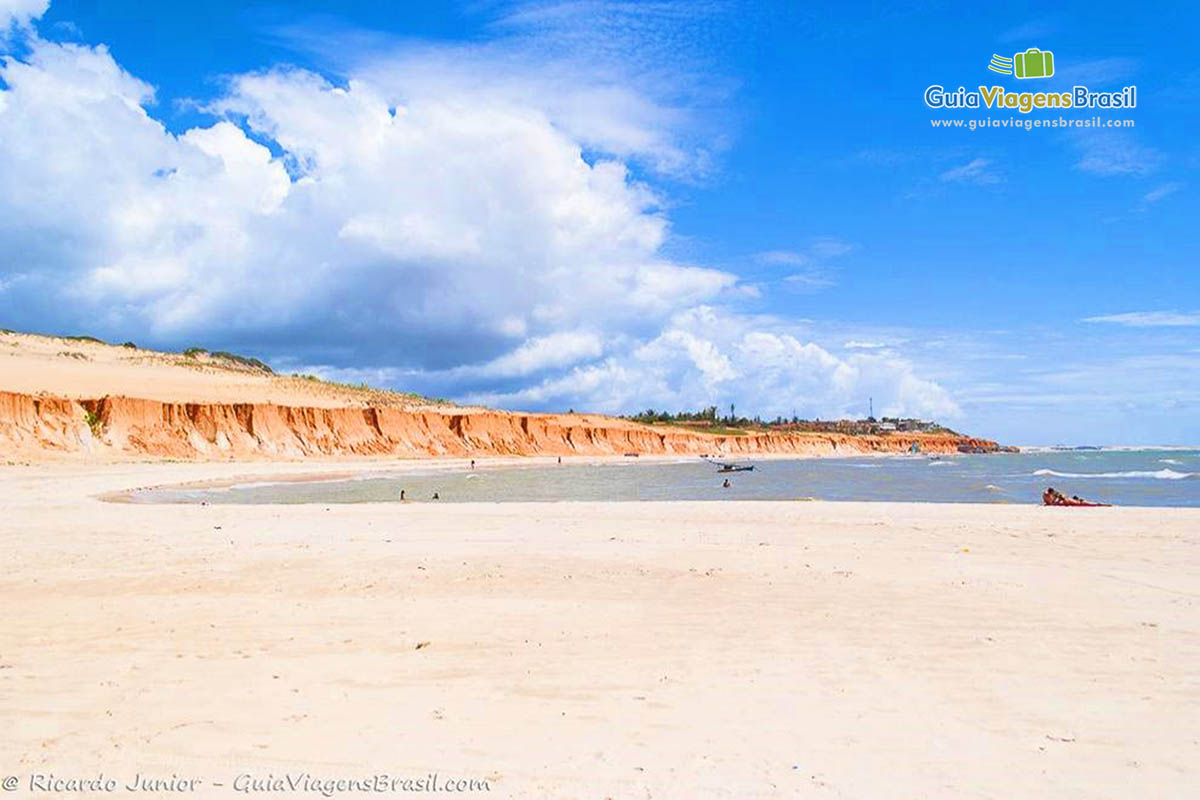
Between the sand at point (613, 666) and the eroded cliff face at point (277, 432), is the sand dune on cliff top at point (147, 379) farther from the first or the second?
the sand at point (613, 666)

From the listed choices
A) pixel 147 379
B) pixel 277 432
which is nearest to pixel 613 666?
pixel 277 432

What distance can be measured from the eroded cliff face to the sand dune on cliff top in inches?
118

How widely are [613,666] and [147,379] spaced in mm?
63888

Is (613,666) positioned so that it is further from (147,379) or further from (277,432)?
(147,379)

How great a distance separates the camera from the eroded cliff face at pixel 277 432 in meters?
37.0

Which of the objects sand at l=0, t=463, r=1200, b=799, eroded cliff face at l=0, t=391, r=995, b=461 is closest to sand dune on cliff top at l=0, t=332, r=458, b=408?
eroded cliff face at l=0, t=391, r=995, b=461

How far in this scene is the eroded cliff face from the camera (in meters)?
37.0

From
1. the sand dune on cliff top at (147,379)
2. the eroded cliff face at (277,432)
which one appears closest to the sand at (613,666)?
the eroded cliff face at (277,432)

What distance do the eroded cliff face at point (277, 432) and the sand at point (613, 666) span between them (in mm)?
30513

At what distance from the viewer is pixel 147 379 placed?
5956 centimetres

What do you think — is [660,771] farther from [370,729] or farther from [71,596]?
[71,596]

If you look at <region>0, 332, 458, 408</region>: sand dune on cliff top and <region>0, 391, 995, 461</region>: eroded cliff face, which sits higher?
<region>0, 332, 458, 408</region>: sand dune on cliff top

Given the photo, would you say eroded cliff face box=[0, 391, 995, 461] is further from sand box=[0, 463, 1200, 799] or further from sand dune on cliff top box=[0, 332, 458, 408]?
sand box=[0, 463, 1200, 799]

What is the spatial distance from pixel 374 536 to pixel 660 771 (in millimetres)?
10346
